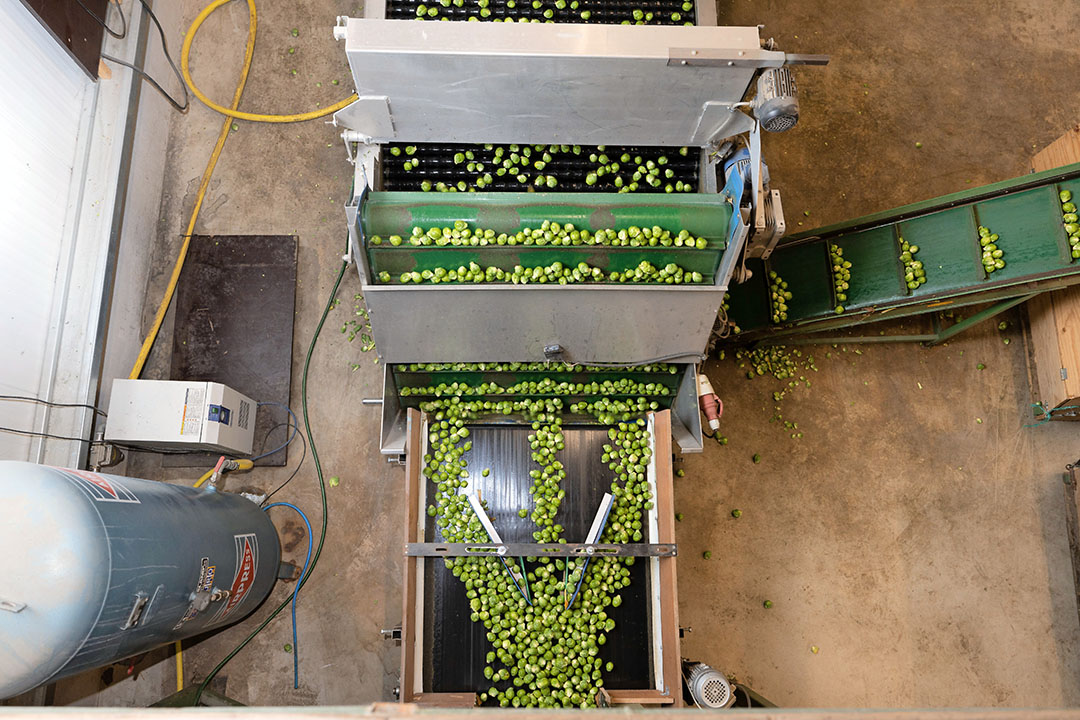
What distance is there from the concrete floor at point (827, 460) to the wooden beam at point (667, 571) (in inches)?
27.9

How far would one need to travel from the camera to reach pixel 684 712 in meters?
1.33

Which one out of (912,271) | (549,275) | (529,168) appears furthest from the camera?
(912,271)

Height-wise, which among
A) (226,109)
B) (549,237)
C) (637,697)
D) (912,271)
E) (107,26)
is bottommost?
(637,697)

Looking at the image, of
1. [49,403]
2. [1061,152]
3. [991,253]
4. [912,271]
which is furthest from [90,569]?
[1061,152]

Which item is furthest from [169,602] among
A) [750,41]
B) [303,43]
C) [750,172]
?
[303,43]

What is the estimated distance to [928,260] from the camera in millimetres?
3557

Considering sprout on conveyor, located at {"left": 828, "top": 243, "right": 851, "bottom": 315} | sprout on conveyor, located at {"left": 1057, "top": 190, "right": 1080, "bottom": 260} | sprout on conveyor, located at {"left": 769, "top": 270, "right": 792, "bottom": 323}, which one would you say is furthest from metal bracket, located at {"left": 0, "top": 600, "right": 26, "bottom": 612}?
sprout on conveyor, located at {"left": 1057, "top": 190, "right": 1080, "bottom": 260}

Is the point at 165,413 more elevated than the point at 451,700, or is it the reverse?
the point at 165,413

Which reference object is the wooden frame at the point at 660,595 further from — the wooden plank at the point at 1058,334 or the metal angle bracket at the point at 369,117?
the wooden plank at the point at 1058,334

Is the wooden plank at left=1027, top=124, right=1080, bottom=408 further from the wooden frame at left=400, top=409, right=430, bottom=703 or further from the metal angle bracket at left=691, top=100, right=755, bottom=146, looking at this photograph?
the wooden frame at left=400, top=409, right=430, bottom=703

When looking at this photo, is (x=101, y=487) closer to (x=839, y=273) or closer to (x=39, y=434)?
(x=39, y=434)

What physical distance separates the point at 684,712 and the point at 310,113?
4.22m

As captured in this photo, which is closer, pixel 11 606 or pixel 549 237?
pixel 11 606

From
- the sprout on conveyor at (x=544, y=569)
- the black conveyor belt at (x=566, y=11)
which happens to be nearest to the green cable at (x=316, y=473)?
the sprout on conveyor at (x=544, y=569)
